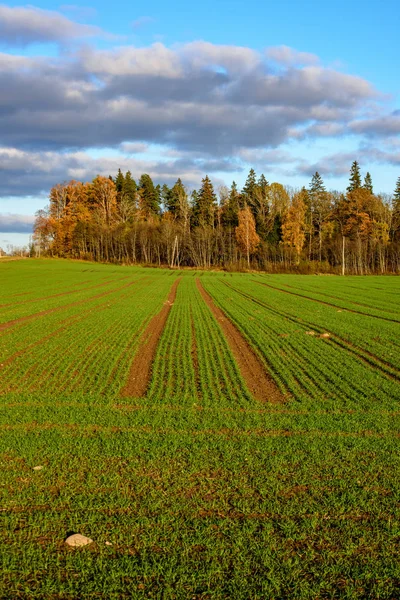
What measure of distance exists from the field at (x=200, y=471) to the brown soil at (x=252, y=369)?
0.21 feet

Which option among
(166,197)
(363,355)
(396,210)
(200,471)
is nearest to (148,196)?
(166,197)

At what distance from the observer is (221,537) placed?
5566 millimetres

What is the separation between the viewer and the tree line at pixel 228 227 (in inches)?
3816

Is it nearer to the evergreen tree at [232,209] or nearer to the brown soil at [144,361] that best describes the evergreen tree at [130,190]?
the evergreen tree at [232,209]

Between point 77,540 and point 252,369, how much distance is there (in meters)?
9.32

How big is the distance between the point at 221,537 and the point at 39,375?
29.5 feet

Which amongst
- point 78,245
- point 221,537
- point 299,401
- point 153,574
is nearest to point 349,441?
point 299,401

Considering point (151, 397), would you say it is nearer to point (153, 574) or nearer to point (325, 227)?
point (153, 574)

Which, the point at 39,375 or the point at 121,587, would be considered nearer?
the point at 121,587

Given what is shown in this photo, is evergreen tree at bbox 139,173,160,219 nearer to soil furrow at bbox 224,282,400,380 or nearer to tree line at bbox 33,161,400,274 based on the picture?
tree line at bbox 33,161,400,274

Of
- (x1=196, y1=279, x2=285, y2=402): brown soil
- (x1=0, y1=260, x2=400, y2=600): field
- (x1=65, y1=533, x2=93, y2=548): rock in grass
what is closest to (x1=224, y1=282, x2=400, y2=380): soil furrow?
(x1=0, y1=260, x2=400, y2=600): field

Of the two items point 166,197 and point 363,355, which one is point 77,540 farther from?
point 166,197

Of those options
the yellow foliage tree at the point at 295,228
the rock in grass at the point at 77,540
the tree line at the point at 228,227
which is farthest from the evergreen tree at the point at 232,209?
the rock in grass at the point at 77,540

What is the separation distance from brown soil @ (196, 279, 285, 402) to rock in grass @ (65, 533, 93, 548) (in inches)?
256
